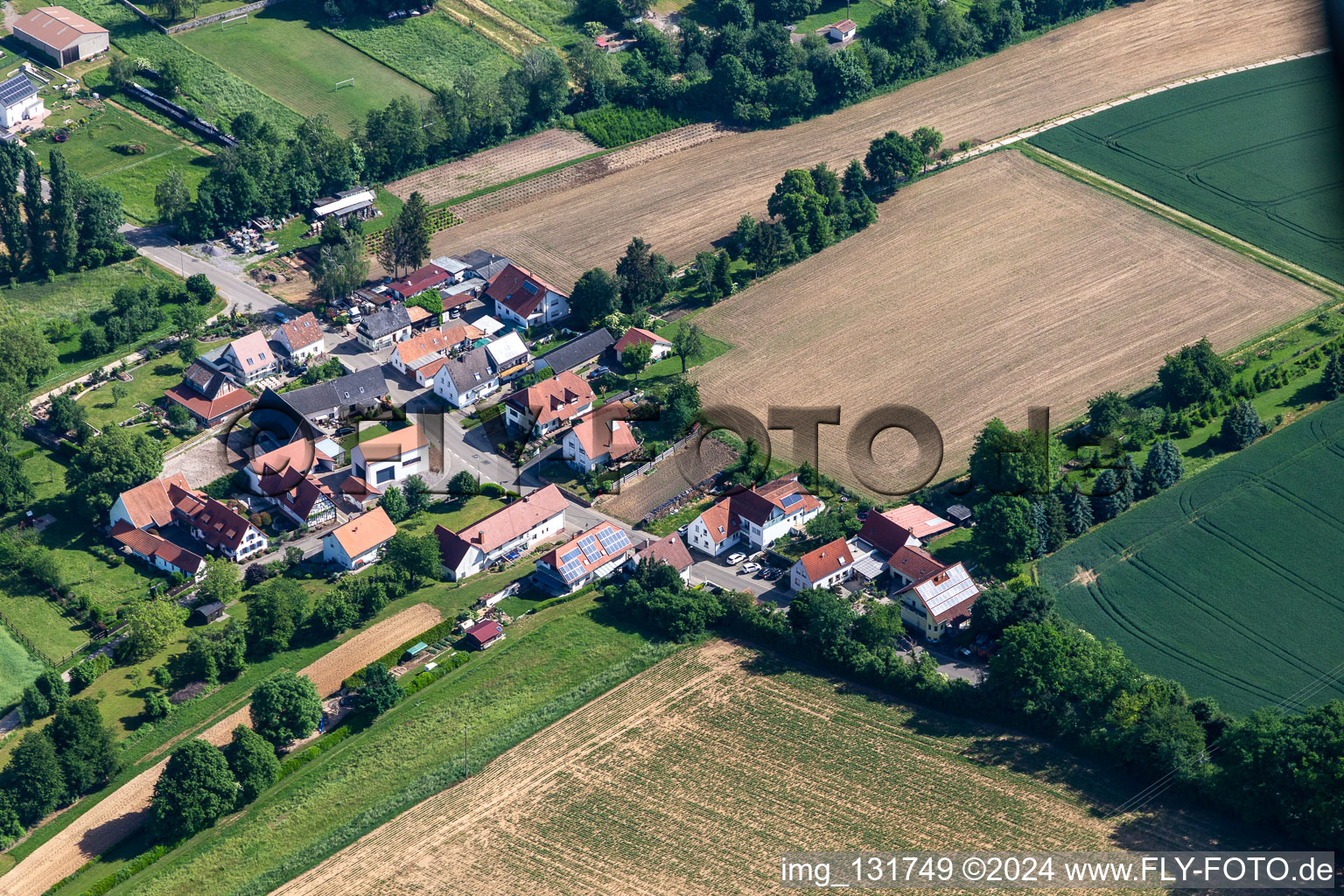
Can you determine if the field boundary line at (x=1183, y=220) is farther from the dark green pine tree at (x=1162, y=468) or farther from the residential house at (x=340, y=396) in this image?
the residential house at (x=340, y=396)

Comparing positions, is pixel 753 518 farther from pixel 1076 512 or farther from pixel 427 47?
pixel 427 47

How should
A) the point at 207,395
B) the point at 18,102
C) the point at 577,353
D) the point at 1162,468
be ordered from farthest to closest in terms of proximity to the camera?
the point at 18,102 → the point at 577,353 → the point at 207,395 → the point at 1162,468

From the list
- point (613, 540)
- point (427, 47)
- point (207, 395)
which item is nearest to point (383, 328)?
point (207, 395)

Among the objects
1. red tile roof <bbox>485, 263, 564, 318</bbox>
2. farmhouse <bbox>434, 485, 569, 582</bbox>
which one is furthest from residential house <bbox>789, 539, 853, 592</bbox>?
red tile roof <bbox>485, 263, 564, 318</bbox>

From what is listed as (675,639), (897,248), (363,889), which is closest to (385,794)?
(363,889)

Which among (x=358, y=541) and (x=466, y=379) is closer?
(x=358, y=541)

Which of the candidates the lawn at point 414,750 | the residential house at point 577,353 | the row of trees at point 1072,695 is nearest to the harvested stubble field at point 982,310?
the residential house at point 577,353

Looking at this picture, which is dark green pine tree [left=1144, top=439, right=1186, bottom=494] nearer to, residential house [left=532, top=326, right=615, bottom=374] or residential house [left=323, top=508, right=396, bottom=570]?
residential house [left=532, top=326, right=615, bottom=374]
